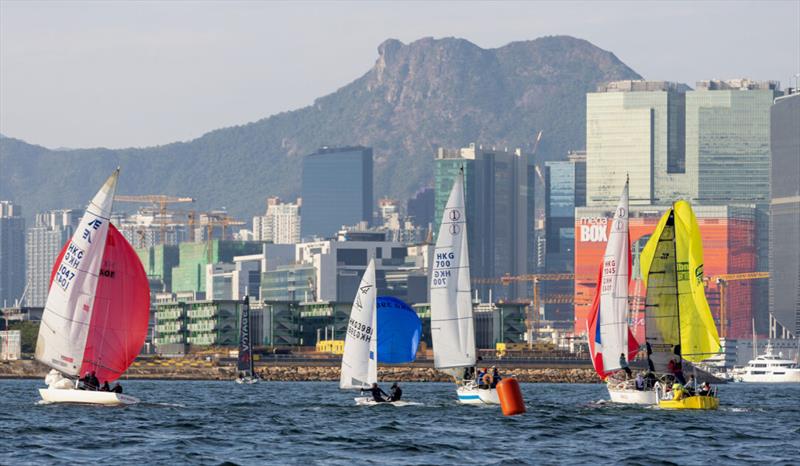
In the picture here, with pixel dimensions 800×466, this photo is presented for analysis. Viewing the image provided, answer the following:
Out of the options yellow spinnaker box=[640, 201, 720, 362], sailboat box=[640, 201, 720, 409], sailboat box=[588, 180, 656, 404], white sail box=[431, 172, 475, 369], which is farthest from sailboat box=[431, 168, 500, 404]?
yellow spinnaker box=[640, 201, 720, 362]

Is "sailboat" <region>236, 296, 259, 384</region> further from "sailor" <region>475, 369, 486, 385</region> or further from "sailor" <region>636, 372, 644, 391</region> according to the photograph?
"sailor" <region>636, 372, 644, 391</region>

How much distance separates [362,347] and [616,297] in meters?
13.5

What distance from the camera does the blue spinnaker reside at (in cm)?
9644

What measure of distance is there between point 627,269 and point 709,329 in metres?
5.44

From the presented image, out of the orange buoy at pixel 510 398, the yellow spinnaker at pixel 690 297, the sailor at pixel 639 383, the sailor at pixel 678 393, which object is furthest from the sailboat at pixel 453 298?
the sailor at pixel 678 393

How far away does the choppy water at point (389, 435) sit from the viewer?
6391 cm

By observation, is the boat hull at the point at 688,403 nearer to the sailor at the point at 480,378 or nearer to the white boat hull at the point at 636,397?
the white boat hull at the point at 636,397

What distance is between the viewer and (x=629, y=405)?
92625 millimetres

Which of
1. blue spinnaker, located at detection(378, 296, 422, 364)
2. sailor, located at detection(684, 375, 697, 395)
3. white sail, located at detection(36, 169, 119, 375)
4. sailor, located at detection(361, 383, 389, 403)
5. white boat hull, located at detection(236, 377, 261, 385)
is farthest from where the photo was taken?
white boat hull, located at detection(236, 377, 261, 385)

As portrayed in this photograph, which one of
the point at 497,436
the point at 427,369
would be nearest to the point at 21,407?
the point at 497,436

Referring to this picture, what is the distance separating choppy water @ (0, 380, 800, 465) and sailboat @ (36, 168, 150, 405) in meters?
1.92

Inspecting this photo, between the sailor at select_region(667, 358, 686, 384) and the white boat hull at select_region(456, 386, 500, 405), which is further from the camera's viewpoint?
the sailor at select_region(667, 358, 686, 384)

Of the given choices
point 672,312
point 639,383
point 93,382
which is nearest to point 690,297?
point 672,312

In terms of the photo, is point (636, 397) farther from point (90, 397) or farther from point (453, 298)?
point (90, 397)
